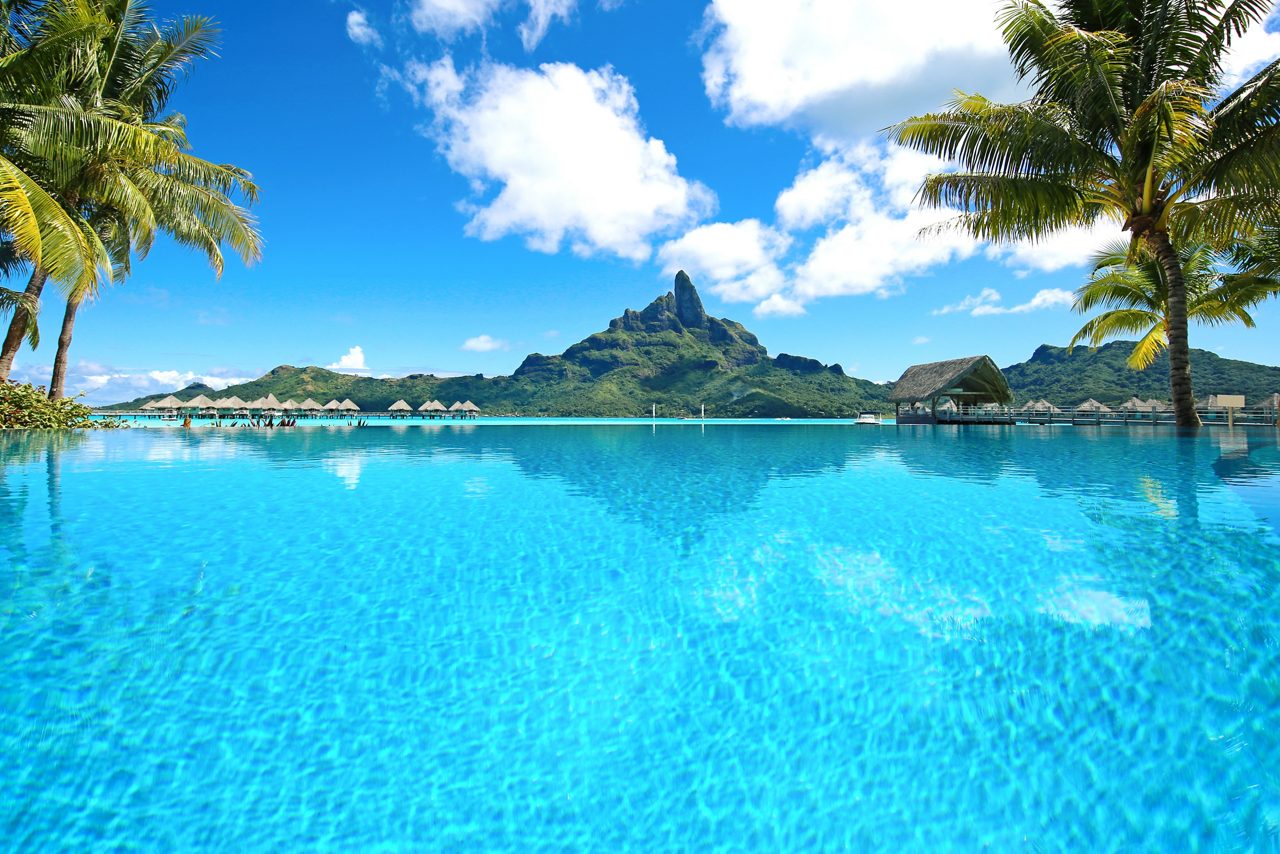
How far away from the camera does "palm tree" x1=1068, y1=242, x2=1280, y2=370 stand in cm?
1705

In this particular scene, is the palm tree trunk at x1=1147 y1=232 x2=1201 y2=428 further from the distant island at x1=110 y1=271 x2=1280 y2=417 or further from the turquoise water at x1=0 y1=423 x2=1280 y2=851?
the distant island at x1=110 y1=271 x2=1280 y2=417

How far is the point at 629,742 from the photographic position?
2590mm

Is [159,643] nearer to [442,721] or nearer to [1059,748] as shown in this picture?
[442,721]

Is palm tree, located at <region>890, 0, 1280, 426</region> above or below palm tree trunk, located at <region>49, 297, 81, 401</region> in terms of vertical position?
above

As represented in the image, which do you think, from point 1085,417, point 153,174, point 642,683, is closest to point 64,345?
point 153,174

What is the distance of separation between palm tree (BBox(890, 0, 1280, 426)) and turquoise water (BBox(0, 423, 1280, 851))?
7887mm

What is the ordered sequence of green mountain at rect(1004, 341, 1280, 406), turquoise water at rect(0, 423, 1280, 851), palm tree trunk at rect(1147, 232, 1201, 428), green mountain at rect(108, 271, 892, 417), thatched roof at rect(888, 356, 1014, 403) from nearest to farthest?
turquoise water at rect(0, 423, 1280, 851), palm tree trunk at rect(1147, 232, 1201, 428), thatched roof at rect(888, 356, 1014, 403), green mountain at rect(1004, 341, 1280, 406), green mountain at rect(108, 271, 892, 417)

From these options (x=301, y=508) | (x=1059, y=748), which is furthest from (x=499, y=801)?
(x=301, y=508)

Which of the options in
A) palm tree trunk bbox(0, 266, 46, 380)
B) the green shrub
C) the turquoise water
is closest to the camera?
the turquoise water

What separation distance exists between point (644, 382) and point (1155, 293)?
8188cm

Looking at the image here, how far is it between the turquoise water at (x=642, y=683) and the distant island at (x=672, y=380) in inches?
2029

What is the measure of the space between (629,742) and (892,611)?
212cm

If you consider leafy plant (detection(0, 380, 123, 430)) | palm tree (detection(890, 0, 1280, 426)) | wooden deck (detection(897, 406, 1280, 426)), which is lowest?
wooden deck (detection(897, 406, 1280, 426))

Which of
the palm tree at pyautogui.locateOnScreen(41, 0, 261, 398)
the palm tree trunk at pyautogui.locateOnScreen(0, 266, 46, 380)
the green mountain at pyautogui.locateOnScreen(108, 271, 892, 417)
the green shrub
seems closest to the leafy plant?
the green shrub
